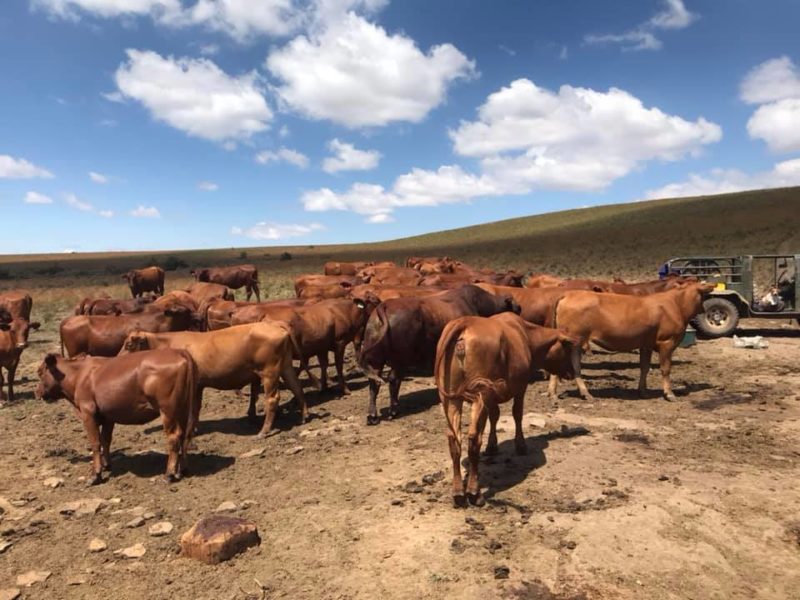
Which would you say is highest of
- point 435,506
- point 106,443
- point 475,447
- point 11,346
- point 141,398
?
point 11,346

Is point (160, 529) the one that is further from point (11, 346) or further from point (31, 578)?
point (11, 346)

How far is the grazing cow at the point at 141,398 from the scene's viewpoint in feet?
23.3

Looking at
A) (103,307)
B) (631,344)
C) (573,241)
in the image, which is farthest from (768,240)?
(103,307)

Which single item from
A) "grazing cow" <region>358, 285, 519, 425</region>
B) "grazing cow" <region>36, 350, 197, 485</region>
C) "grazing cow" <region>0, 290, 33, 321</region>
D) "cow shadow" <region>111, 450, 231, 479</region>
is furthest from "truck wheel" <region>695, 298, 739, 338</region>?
"grazing cow" <region>0, 290, 33, 321</region>

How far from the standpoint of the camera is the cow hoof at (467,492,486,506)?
235 inches

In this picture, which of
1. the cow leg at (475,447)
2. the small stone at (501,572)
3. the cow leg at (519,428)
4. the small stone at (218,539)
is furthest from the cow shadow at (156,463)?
the small stone at (501,572)

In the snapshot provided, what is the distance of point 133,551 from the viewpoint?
17.9 ft

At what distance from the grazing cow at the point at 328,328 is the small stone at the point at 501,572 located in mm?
6134

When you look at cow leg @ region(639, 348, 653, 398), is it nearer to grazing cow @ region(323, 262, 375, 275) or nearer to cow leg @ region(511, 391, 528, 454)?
cow leg @ region(511, 391, 528, 454)

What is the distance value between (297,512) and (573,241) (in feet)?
207

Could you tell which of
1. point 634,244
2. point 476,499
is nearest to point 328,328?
point 476,499

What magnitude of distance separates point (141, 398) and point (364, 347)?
3.58 m

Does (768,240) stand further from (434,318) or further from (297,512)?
(297,512)

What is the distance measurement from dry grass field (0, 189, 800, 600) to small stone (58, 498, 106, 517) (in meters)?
0.06
